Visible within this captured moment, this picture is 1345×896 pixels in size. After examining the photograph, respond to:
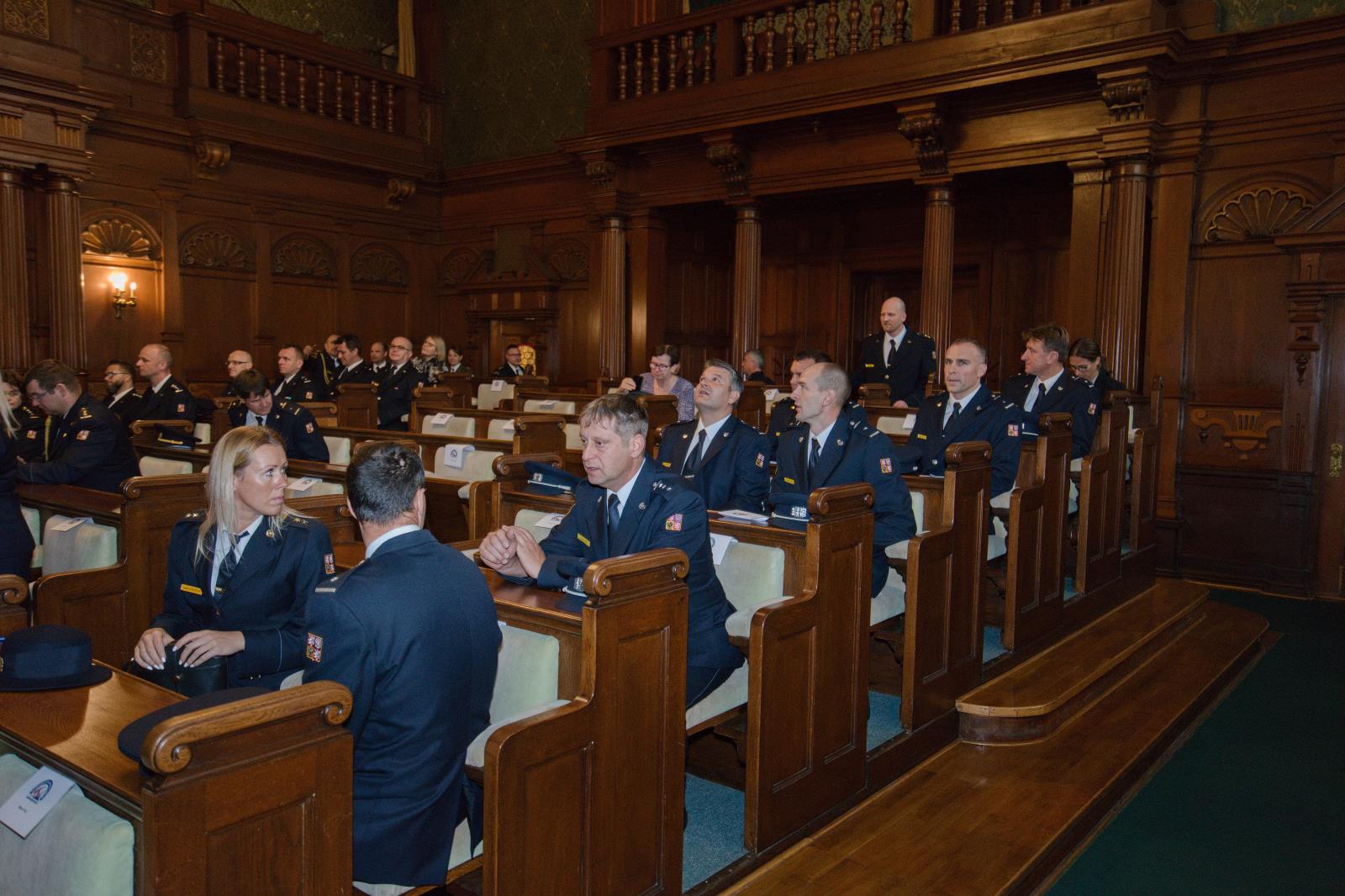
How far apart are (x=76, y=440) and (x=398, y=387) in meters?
3.30

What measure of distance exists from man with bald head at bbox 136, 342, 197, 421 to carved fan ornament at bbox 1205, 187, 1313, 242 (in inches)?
264

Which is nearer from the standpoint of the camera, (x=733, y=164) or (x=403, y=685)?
(x=403, y=685)

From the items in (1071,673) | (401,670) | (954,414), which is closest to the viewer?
(401,670)

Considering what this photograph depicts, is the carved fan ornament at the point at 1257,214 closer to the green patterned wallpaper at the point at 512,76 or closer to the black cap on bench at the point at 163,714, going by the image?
the green patterned wallpaper at the point at 512,76

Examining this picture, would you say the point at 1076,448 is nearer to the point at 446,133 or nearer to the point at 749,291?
the point at 749,291

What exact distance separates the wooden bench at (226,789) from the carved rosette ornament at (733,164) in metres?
7.16

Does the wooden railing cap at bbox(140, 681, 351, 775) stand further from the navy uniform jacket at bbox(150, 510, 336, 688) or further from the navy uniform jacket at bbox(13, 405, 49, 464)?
the navy uniform jacket at bbox(13, 405, 49, 464)

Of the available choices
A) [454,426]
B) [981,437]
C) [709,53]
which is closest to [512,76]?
[709,53]

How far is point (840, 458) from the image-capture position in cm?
349

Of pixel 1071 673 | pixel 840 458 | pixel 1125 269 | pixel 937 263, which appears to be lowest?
pixel 1071 673

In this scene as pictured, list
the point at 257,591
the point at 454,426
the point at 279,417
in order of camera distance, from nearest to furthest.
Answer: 1. the point at 257,591
2. the point at 279,417
3. the point at 454,426

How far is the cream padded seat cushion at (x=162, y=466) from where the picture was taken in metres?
4.65

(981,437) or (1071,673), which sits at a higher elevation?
(981,437)

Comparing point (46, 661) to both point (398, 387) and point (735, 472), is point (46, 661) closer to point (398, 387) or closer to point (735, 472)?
point (735, 472)
